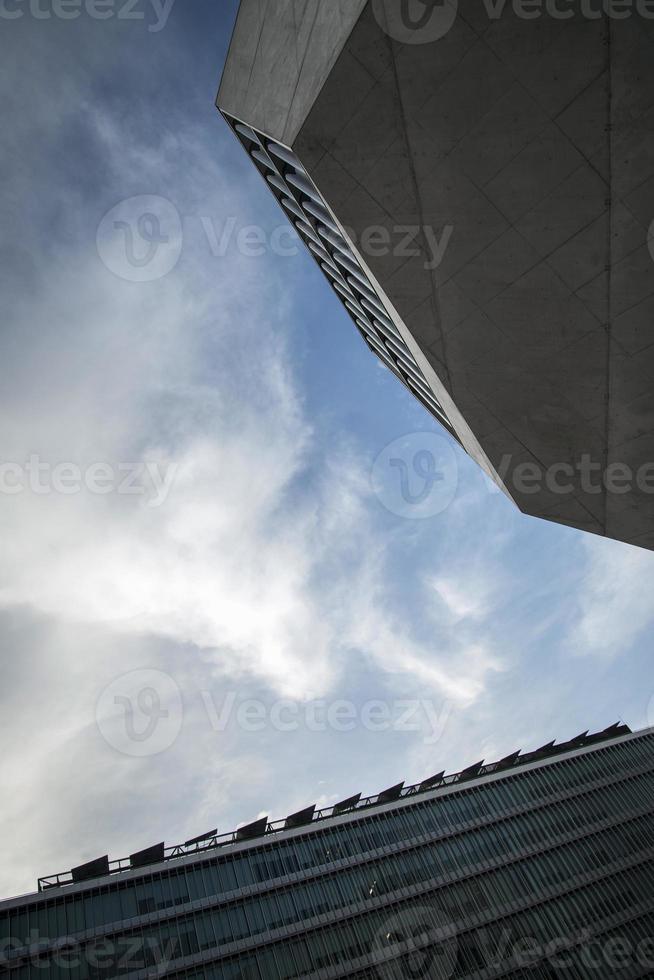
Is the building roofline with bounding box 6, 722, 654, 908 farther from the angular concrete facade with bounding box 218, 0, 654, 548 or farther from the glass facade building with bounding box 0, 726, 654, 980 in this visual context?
the angular concrete facade with bounding box 218, 0, 654, 548

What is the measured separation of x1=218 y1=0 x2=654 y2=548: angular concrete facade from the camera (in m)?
6.05

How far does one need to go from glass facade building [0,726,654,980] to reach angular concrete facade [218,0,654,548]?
1745 inches

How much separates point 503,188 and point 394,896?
166 feet

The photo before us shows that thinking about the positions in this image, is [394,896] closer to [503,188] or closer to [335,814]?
[335,814]

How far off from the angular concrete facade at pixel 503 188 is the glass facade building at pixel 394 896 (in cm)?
4433

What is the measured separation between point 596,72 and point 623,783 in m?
63.9

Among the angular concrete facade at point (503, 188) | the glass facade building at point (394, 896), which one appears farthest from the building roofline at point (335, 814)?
the angular concrete facade at point (503, 188)

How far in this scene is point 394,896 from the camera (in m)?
40.2

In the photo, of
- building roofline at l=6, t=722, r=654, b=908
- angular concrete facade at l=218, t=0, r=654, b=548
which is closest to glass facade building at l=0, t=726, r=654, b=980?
building roofline at l=6, t=722, r=654, b=908

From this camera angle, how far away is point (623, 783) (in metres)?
50.8

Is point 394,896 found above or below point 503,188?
below

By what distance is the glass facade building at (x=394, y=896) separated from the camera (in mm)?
34531

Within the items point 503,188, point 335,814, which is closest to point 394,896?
point 335,814

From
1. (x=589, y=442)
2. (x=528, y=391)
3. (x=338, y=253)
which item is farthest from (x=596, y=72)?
(x=338, y=253)
